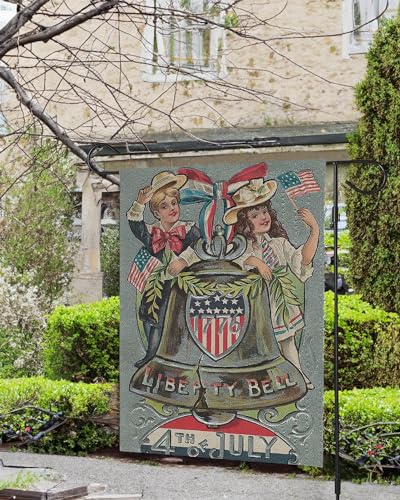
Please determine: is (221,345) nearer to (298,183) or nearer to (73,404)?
(298,183)

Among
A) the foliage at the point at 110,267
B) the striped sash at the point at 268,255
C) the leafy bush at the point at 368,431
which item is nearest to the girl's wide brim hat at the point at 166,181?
the striped sash at the point at 268,255

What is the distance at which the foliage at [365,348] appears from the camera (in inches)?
296

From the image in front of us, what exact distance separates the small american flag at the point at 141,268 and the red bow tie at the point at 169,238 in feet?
0.24

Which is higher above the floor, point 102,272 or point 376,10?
point 376,10

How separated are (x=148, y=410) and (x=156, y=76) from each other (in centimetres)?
892

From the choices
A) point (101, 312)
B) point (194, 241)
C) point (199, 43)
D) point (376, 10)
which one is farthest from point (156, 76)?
point (194, 241)

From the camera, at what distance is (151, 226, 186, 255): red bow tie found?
5836 mm

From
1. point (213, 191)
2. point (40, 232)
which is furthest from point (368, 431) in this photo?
point (40, 232)

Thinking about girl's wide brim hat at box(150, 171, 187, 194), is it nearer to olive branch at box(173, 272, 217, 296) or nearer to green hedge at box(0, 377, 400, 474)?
olive branch at box(173, 272, 217, 296)

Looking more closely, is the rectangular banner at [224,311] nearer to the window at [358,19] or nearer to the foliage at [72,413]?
the foliage at [72,413]

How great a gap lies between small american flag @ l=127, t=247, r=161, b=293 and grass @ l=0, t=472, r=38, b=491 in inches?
62.9

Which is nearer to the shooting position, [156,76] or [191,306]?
[191,306]

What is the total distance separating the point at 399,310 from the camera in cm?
795

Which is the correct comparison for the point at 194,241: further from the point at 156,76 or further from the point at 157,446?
the point at 156,76
